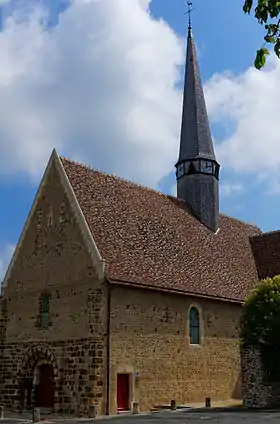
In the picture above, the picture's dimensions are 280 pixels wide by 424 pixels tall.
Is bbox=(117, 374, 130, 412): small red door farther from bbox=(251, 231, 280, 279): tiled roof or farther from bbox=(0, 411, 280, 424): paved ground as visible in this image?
bbox=(251, 231, 280, 279): tiled roof

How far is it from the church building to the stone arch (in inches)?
1.6

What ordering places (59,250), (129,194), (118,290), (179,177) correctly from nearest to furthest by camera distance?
1. (118,290)
2. (59,250)
3. (129,194)
4. (179,177)

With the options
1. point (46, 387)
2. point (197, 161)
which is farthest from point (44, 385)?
point (197, 161)

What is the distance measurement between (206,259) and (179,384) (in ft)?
21.8

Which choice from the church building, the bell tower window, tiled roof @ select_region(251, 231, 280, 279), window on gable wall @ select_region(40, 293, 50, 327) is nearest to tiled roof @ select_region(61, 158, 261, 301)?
the church building

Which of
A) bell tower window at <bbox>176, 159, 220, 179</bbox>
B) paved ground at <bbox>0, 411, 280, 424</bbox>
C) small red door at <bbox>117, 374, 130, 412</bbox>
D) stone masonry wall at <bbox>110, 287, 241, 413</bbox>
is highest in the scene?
bell tower window at <bbox>176, 159, 220, 179</bbox>

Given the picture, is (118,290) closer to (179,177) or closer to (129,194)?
(129,194)

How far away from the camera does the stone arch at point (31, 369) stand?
75.3 feet

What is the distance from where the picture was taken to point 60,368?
22.2m

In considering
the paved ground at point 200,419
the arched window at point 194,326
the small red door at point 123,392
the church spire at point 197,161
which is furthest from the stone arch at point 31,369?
the church spire at point 197,161

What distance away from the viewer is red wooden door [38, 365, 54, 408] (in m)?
22.7

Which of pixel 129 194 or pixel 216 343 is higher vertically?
pixel 129 194

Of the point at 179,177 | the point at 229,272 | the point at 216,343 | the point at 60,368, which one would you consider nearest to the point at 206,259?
the point at 229,272

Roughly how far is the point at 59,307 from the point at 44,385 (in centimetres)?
313
